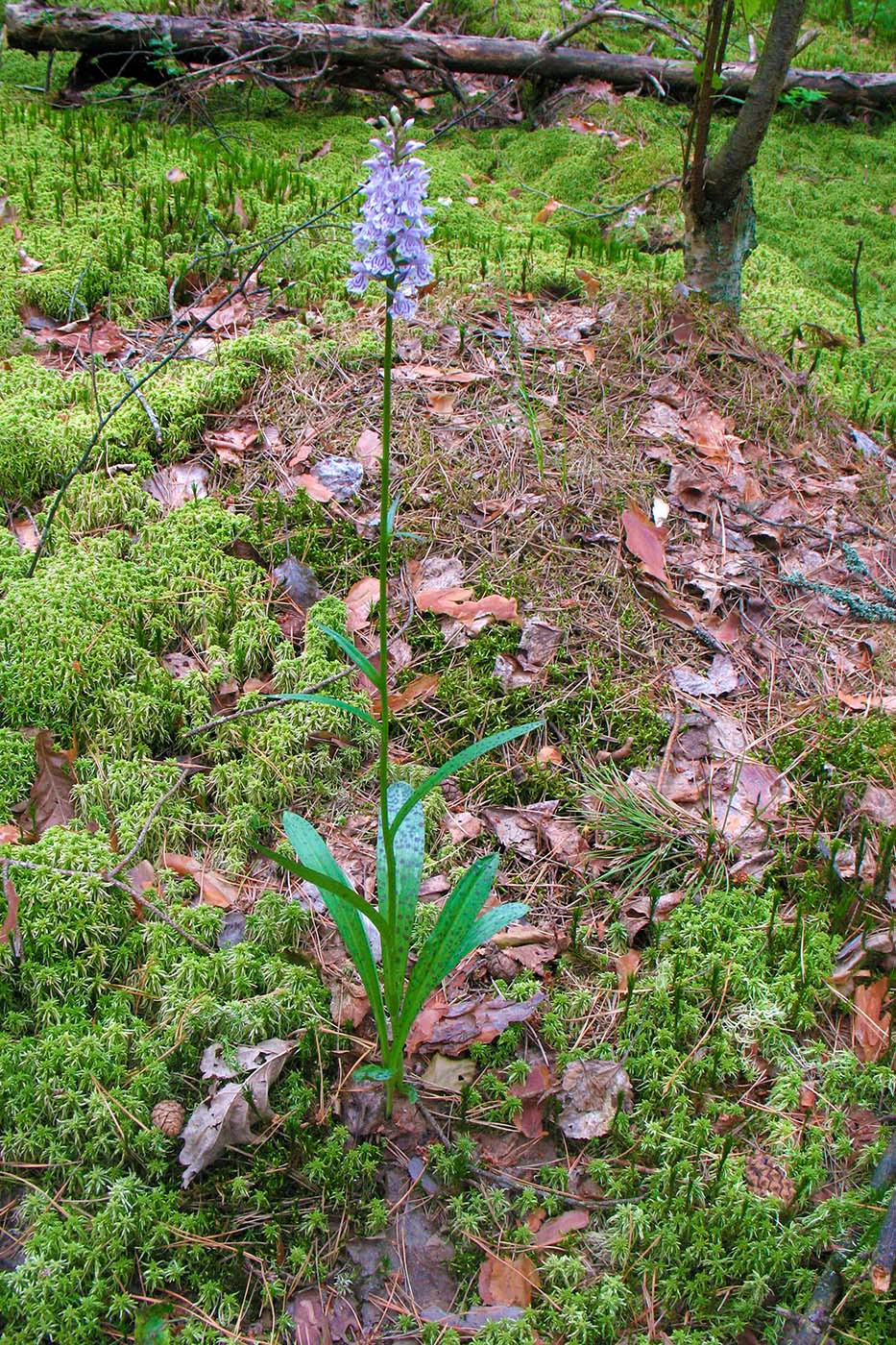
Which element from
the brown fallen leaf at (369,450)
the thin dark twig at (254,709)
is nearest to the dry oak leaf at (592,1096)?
the thin dark twig at (254,709)

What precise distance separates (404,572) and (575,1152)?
5.76 feet

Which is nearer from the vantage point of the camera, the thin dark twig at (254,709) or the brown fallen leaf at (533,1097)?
the brown fallen leaf at (533,1097)

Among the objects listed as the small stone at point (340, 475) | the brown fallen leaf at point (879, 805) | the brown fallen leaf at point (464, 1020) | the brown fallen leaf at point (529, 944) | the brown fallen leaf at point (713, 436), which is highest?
the brown fallen leaf at point (713, 436)

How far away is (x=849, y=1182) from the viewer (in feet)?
6.40

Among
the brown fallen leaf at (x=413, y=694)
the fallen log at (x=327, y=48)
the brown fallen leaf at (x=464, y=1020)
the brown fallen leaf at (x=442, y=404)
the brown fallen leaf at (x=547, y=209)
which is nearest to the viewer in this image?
the brown fallen leaf at (x=464, y=1020)

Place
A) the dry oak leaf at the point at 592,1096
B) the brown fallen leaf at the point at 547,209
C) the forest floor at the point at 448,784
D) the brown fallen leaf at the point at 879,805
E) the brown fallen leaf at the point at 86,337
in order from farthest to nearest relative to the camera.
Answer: the brown fallen leaf at the point at 547,209, the brown fallen leaf at the point at 86,337, the brown fallen leaf at the point at 879,805, the dry oak leaf at the point at 592,1096, the forest floor at the point at 448,784

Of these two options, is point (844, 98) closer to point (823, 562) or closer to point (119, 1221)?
point (823, 562)

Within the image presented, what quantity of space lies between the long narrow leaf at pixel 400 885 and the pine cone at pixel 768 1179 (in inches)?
31.8

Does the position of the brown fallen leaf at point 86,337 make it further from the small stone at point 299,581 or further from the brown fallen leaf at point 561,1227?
the brown fallen leaf at point 561,1227

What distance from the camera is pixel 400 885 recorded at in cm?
209

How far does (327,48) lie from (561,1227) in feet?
21.1

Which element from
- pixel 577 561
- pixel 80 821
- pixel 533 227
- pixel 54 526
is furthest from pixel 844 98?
pixel 80 821

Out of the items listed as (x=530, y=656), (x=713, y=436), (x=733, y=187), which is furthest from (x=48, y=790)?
(x=733, y=187)

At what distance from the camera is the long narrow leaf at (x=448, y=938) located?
194 cm
